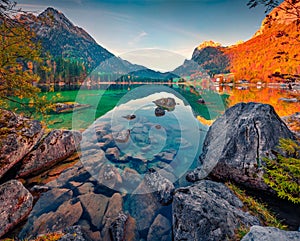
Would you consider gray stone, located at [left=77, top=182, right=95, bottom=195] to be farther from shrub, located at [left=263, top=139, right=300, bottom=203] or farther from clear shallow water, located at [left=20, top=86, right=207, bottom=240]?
shrub, located at [left=263, top=139, right=300, bottom=203]

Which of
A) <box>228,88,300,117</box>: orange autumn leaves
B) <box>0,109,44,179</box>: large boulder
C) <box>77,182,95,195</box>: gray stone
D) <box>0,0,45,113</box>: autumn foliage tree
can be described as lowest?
<box>77,182,95,195</box>: gray stone

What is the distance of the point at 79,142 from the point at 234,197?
1034 cm

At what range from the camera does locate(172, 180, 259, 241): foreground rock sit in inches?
153

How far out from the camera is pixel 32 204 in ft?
19.2

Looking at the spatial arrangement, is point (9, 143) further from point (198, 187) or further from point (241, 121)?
point (241, 121)

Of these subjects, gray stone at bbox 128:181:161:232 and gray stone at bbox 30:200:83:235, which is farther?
gray stone at bbox 128:181:161:232

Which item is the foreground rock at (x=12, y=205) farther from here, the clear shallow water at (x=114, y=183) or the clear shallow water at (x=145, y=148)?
the clear shallow water at (x=145, y=148)

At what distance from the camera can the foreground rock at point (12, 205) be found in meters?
4.83

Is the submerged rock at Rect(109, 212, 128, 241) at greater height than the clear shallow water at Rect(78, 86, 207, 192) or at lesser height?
lesser

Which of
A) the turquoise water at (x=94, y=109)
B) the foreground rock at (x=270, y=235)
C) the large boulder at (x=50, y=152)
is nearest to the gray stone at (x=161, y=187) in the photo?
the foreground rock at (x=270, y=235)

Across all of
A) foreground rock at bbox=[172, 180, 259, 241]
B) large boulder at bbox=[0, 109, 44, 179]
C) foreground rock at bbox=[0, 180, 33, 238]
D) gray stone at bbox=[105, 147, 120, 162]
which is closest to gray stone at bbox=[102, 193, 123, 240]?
foreground rock at bbox=[172, 180, 259, 241]

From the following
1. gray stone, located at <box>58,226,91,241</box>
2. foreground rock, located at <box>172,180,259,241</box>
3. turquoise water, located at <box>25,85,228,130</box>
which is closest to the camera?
foreground rock, located at <box>172,180,259,241</box>

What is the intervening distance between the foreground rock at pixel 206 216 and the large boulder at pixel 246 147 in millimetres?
1744

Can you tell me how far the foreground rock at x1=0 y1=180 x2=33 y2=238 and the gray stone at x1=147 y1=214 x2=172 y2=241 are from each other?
466cm
